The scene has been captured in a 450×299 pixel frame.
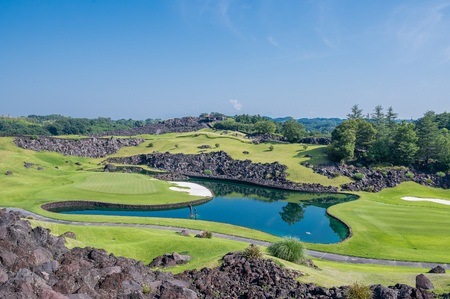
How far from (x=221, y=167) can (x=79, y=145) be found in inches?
2146

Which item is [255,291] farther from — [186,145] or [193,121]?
[193,121]

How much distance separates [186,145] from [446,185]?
7123cm

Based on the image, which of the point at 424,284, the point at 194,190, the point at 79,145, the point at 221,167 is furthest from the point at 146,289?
the point at 79,145

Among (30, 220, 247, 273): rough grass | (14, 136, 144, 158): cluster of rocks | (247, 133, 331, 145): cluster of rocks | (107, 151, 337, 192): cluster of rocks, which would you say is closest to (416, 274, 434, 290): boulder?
(30, 220, 247, 273): rough grass

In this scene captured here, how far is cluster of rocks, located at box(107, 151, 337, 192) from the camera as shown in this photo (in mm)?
70544

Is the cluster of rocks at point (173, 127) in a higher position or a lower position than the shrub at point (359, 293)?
higher

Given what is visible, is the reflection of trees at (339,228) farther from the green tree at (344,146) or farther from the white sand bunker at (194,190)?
the green tree at (344,146)

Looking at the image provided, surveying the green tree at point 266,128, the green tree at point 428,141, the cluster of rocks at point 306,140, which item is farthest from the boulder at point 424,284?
the green tree at point 266,128

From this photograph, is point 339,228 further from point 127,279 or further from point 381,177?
point 381,177

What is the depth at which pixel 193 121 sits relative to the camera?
190 meters

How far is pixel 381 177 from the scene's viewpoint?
68.5 meters

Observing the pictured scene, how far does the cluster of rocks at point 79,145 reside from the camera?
99.2m

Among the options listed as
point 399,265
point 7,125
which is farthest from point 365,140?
point 7,125

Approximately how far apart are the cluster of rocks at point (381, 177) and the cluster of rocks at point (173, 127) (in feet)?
331
